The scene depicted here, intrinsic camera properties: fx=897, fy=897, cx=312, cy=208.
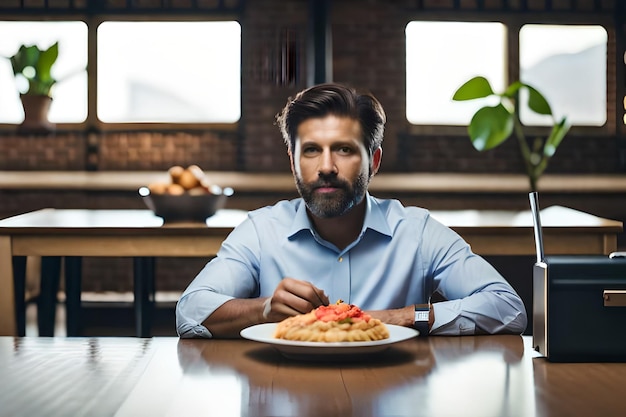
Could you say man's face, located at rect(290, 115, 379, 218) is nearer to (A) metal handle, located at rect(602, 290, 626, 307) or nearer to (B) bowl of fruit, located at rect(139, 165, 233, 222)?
(A) metal handle, located at rect(602, 290, 626, 307)

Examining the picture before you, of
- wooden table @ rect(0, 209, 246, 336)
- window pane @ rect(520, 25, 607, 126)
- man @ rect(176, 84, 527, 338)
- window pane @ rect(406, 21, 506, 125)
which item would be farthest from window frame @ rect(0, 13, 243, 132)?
man @ rect(176, 84, 527, 338)

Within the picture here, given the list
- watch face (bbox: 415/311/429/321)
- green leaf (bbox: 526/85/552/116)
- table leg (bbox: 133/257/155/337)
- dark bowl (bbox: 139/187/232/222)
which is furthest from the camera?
green leaf (bbox: 526/85/552/116)

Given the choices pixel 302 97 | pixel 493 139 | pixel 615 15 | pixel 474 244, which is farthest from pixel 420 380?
pixel 615 15

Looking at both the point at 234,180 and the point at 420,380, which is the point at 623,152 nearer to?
the point at 234,180

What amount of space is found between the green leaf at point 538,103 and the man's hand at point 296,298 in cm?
453

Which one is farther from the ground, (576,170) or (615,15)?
(615,15)

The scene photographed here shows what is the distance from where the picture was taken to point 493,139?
20.0 feet

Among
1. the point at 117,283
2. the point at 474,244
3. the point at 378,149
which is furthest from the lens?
the point at 117,283

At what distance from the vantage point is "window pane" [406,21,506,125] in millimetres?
6664

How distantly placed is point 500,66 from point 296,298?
534 centimetres

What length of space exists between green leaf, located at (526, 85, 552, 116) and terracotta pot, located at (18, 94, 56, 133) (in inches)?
134

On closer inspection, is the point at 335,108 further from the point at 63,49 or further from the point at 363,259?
the point at 63,49

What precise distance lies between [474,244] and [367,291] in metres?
1.31

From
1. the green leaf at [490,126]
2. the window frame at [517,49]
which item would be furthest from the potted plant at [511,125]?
the window frame at [517,49]
